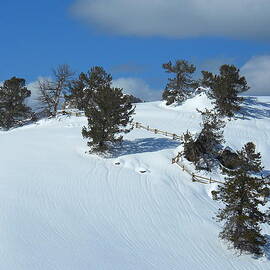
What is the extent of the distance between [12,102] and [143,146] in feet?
85.9

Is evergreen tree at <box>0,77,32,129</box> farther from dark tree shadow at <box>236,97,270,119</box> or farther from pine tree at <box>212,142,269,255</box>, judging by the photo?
pine tree at <box>212,142,269,255</box>

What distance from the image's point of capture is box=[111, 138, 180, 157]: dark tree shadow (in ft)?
132

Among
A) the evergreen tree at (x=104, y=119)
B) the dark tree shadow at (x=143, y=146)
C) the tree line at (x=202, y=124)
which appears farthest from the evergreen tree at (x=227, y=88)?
the evergreen tree at (x=104, y=119)

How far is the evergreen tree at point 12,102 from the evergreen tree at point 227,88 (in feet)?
88.7

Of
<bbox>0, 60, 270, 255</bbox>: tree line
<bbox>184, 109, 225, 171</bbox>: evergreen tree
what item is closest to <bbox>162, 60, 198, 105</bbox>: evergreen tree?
<bbox>0, 60, 270, 255</bbox>: tree line

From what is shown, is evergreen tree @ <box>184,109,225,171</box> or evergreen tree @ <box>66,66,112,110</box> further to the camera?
evergreen tree @ <box>66,66,112,110</box>

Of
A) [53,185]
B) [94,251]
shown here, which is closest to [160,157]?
[53,185]

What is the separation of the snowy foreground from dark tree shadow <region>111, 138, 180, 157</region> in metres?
0.10

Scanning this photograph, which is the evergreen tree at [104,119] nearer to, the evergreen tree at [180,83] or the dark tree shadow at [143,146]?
the dark tree shadow at [143,146]

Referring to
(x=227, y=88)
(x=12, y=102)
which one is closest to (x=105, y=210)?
(x=227, y=88)

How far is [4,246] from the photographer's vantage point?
20953 millimetres

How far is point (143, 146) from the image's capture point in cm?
4209

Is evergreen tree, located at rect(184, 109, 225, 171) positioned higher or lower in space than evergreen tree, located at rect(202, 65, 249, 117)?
lower

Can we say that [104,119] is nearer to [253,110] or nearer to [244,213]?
[244,213]
